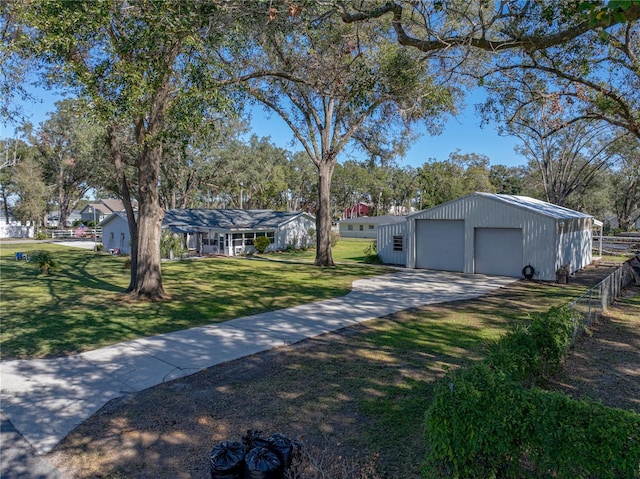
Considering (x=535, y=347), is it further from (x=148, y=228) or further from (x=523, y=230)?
(x=523, y=230)

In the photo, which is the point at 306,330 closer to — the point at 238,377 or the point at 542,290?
the point at 238,377

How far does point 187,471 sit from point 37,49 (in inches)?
345

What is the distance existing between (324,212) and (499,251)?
9.06 meters

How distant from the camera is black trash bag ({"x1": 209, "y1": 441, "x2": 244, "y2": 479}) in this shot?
3.53 m

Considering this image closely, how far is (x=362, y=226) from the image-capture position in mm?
53000

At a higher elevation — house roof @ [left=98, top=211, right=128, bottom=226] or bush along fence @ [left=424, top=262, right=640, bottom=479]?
house roof @ [left=98, top=211, right=128, bottom=226]

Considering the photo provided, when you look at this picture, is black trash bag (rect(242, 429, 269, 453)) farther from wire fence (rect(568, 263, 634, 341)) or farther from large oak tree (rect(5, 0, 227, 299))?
large oak tree (rect(5, 0, 227, 299))

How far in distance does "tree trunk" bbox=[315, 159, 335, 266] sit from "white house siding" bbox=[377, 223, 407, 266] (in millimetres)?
2974

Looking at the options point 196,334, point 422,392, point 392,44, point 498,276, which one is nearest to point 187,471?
point 422,392

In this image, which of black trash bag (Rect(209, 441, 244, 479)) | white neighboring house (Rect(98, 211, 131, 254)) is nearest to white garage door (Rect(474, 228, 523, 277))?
black trash bag (Rect(209, 441, 244, 479))

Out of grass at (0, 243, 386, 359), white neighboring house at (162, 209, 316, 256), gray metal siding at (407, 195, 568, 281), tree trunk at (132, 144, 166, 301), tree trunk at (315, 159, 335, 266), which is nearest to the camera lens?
grass at (0, 243, 386, 359)

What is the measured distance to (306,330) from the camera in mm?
9359

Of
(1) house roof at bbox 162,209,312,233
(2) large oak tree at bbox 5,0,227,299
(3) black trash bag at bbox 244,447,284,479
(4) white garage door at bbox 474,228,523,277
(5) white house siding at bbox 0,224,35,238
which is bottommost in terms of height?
(3) black trash bag at bbox 244,447,284,479

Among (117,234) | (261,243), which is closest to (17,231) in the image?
(117,234)
